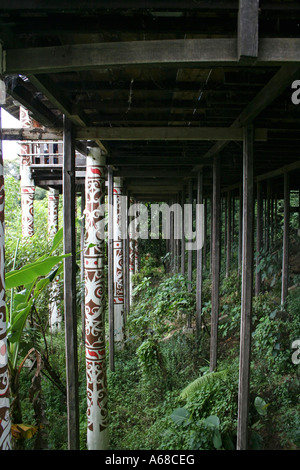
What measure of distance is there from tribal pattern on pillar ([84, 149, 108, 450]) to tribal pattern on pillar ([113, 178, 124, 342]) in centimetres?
372

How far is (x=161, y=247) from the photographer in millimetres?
20906

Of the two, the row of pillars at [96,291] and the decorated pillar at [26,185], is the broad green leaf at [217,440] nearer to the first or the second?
the row of pillars at [96,291]

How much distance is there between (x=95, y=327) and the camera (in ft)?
16.0

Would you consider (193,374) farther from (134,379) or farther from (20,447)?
(20,447)

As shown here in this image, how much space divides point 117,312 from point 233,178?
5.29 m

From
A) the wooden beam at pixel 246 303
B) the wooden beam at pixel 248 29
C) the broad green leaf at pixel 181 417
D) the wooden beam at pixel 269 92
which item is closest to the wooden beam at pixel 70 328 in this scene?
the broad green leaf at pixel 181 417

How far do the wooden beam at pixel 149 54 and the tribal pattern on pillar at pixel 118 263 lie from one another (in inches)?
261

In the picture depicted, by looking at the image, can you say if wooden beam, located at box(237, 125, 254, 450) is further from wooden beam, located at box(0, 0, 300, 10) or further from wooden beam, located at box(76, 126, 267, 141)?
wooden beam, located at box(0, 0, 300, 10)

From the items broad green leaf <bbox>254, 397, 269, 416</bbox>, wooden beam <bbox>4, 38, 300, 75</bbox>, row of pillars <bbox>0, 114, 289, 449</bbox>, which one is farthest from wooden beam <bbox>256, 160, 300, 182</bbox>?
wooden beam <bbox>4, 38, 300, 75</bbox>

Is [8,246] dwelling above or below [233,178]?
below

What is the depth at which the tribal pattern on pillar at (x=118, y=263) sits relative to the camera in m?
8.98

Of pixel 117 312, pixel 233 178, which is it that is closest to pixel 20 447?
pixel 117 312

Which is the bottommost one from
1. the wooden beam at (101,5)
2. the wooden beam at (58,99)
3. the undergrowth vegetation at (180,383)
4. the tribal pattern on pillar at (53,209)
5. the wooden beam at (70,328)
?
the undergrowth vegetation at (180,383)

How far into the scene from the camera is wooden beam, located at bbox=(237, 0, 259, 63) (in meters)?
2.09
